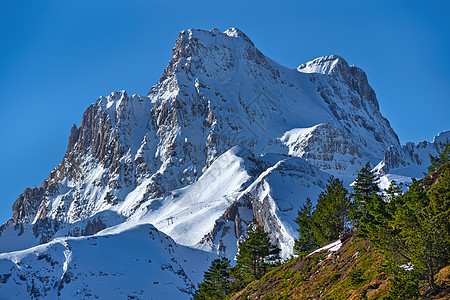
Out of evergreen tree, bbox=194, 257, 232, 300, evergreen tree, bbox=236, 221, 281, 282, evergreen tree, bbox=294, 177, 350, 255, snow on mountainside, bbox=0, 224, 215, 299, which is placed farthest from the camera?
snow on mountainside, bbox=0, 224, 215, 299

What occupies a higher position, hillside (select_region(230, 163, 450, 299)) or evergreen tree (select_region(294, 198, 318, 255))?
evergreen tree (select_region(294, 198, 318, 255))

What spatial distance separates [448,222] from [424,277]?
520cm

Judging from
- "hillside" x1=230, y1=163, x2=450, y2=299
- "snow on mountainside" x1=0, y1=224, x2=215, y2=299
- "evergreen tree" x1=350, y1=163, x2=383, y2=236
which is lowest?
"hillside" x1=230, y1=163, x2=450, y2=299

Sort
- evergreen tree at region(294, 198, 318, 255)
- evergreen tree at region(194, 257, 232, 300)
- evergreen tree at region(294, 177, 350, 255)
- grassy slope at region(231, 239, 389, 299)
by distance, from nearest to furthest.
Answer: grassy slope at region(231, 239, 389, 299), evergreen tree at region(294, 177, 350, 255), evergreen tree at region(294, 198, 318, 255), evergreen tree at region(194, 257, 232, 300)

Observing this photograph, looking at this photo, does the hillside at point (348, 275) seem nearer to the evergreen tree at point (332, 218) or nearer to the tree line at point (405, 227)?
the tree line at point (405, 227)

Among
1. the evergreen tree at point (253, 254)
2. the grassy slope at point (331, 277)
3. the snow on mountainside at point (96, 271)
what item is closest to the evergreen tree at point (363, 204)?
the grassy slope at point (331, 277)

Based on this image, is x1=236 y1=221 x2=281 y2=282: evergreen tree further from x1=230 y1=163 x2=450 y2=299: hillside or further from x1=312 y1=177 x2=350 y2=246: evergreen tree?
x1=312 y1=177 x2=350 y2=246: evergreen tree

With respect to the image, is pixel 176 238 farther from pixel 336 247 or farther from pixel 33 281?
pixel 336 247

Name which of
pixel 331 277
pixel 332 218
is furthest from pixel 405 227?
pixel 332 218

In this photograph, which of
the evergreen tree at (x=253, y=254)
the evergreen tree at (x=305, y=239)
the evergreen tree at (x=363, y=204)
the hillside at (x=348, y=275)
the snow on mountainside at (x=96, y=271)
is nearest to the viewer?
the hillside at (x=348, y=275)

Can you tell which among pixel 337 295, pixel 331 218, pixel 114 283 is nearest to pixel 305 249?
pixel 331 218

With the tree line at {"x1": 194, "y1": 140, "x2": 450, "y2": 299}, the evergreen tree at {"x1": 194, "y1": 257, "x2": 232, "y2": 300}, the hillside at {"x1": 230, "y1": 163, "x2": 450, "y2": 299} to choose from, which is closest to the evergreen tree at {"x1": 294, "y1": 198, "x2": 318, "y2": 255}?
the tree line at {"x1": 194, "y1": 140, "x2": 450, "y2": 299}

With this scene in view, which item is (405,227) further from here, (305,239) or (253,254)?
(253,254)

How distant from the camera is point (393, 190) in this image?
165 ft
